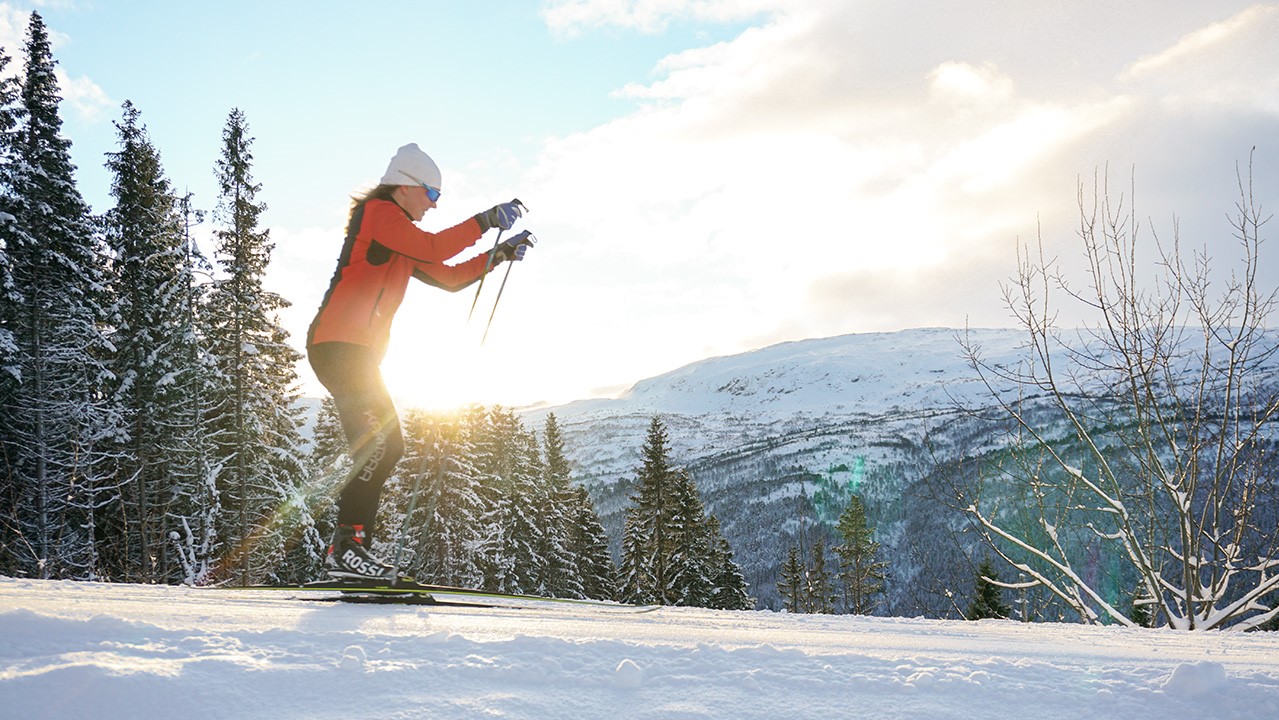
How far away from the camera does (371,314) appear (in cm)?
428

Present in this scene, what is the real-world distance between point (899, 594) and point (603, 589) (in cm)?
9124

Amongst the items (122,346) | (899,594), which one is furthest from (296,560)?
(899,594)

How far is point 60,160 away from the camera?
19.7 m

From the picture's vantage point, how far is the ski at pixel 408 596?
421 cm

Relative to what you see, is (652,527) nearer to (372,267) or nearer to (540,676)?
(372,267)

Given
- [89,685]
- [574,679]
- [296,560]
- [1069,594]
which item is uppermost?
[89,685]

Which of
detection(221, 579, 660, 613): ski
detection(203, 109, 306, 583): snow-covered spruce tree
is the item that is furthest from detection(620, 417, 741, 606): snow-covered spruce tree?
detection(221, 579, 660, 613): ski

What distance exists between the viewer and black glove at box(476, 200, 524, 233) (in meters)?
4.53

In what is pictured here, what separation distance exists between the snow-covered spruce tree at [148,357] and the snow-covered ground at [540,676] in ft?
68.5

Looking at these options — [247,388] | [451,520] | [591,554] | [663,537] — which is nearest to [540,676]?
[247,388]

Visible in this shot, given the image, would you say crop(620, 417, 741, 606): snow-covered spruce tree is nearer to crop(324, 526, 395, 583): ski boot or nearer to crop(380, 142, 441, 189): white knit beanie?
crop(324, 526, 395, 583): ski boot

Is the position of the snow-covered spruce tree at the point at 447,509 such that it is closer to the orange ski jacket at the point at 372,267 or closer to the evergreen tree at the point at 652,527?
the evergreen tree at the point at 652,527

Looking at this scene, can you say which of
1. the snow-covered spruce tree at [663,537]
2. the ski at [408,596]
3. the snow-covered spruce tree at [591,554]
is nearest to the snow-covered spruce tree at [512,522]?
the snow-covered spruce tree at [591,554]

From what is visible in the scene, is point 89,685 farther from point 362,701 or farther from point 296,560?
point 296,560
